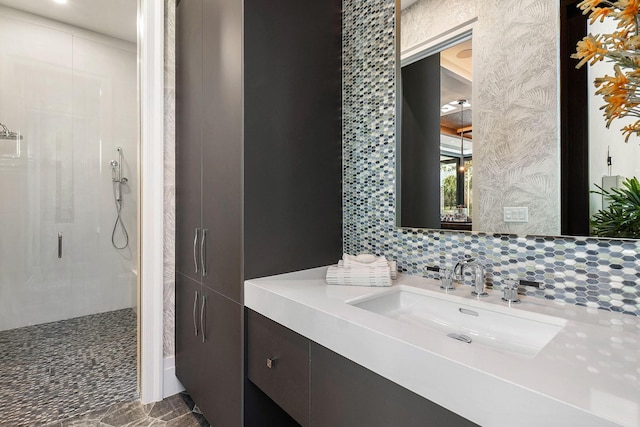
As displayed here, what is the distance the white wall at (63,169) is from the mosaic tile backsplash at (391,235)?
1814 mm

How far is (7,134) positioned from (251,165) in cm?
242

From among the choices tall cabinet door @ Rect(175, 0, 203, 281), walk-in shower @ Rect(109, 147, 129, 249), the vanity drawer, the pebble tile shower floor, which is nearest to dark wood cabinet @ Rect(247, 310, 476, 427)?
the vanity drawer

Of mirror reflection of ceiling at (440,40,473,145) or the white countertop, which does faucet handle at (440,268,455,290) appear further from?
mirror reflection of ceiling at (440,40,473,145)

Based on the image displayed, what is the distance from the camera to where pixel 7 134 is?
94.7 inches

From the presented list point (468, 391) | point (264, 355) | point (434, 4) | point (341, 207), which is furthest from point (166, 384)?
point (434, 4)

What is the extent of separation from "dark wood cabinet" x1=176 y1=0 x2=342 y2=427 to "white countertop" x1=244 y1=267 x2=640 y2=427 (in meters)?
0.42

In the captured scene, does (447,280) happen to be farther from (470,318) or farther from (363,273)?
(363,273)

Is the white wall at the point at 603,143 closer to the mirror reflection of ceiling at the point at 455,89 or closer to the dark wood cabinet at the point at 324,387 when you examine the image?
the mirror reflection of ceiling at the point at 455,89

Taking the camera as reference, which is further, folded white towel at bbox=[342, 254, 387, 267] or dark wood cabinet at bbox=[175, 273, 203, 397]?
dark wood cabinet at bbox=[175, 273, 203, 397]

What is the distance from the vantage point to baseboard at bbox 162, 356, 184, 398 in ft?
6.25

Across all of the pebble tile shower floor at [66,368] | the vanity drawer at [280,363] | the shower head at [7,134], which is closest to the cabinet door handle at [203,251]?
the vanity drawer at [280,363]

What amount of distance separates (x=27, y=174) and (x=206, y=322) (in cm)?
213

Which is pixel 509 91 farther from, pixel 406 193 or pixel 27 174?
pixel 27 174

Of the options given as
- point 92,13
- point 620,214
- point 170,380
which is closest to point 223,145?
point 620,214
